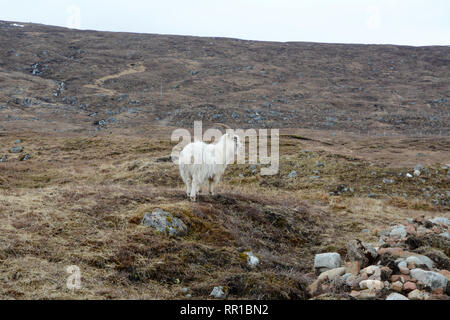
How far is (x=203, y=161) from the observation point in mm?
11375

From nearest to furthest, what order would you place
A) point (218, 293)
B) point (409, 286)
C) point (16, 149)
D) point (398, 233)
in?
point (218, 293)
point (409, 286)
point (398, 233)
point (16, 149)

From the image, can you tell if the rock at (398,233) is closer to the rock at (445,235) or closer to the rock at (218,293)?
the rock at (445,235)

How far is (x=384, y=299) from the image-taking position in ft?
19.9

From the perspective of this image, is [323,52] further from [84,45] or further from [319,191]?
[319,191]

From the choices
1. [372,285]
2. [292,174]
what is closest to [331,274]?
[372,285]

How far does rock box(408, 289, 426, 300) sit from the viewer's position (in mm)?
6000

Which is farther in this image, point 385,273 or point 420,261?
point 420,261

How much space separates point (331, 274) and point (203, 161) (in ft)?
18.2

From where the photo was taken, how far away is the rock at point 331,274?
24.1 feet

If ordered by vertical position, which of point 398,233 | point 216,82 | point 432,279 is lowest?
point 398,233

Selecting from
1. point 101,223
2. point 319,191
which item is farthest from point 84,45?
point 101,223

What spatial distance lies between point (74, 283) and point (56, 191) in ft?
19.7

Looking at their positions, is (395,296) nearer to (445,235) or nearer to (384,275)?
(384,275)

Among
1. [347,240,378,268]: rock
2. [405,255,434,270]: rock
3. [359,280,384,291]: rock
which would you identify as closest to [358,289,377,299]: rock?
[359,280,384,291]: rock
